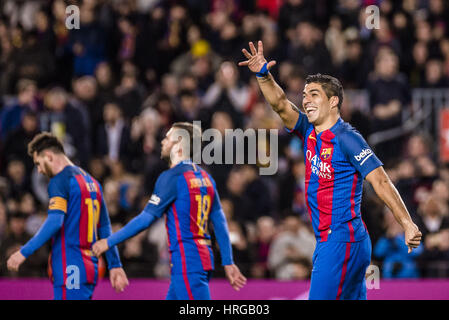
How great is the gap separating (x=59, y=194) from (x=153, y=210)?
876 millimetres

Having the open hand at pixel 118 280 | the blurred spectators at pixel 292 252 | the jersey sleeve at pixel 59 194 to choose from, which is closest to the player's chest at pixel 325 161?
the open hand at pixel 118 280

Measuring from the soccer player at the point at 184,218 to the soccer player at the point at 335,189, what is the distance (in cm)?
107

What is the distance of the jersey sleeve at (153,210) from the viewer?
7082 millimetres

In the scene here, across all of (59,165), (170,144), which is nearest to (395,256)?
(170,144)

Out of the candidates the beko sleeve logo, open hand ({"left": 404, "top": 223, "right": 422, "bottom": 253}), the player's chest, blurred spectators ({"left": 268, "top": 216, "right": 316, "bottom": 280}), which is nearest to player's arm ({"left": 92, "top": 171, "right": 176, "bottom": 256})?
the player's chest

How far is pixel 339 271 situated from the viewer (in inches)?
243

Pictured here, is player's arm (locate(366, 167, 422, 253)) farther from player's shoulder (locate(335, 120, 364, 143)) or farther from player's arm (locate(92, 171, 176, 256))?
player's arm (locate(92, 171, 176, 256))

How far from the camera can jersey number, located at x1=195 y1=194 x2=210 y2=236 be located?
728cm

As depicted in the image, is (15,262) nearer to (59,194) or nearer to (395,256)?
(59,194)

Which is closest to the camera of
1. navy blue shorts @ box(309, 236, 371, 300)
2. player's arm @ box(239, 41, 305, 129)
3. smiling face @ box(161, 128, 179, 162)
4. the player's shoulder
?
navy blue shorts @ box(309, 236, 371, 300)

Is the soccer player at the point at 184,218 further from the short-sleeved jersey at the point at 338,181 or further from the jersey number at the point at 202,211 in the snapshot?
the short-sleeved jersey at the point at 338,181

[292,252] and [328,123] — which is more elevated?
[328,123]
